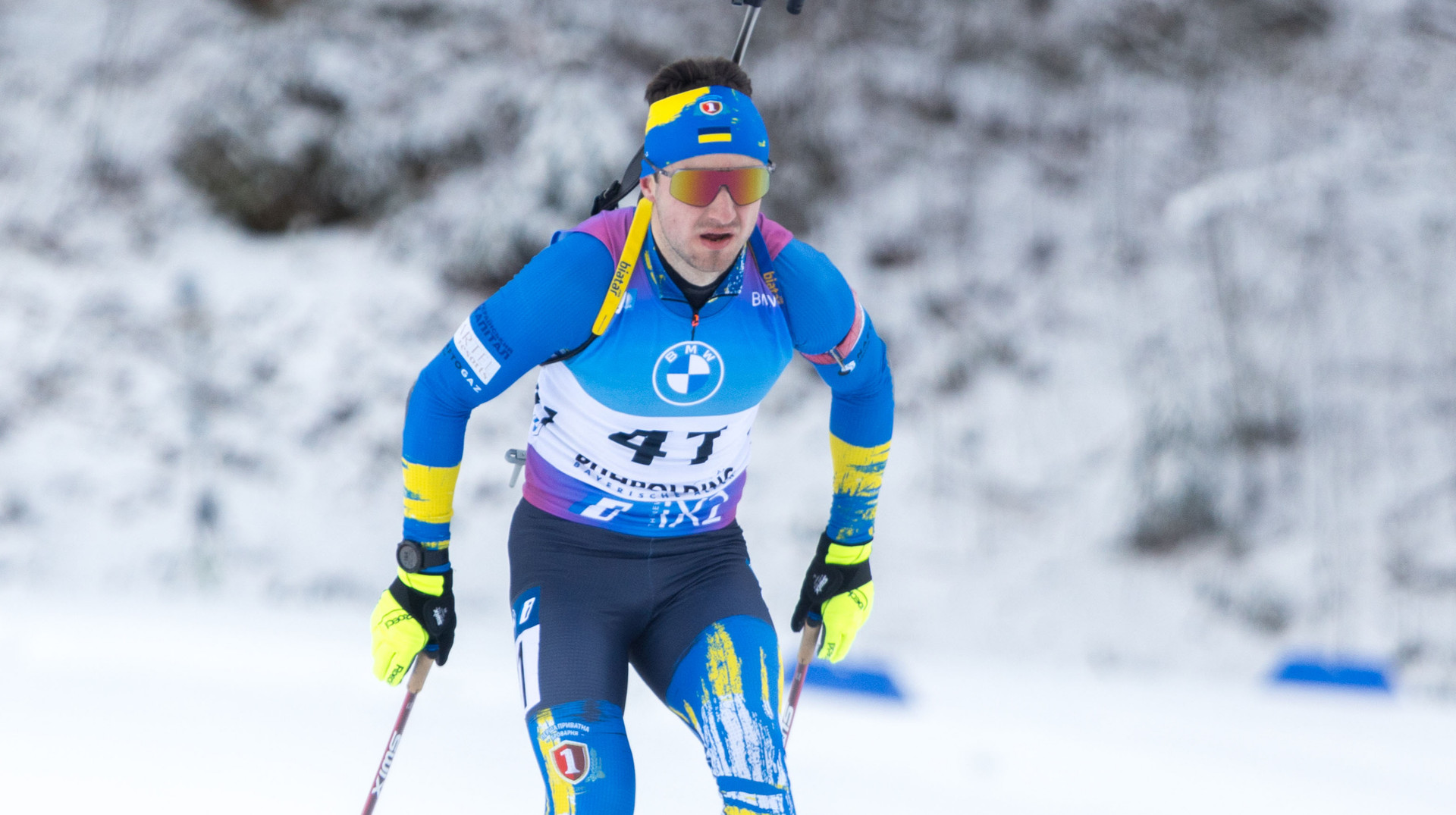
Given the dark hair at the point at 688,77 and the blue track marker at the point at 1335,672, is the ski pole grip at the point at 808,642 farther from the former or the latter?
the blue track marker at the point at 1335,672

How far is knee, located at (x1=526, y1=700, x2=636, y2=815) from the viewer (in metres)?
2.10

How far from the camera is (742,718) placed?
2229 millimetres

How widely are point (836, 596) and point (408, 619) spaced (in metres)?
1.08

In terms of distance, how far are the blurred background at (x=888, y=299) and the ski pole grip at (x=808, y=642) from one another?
152cm

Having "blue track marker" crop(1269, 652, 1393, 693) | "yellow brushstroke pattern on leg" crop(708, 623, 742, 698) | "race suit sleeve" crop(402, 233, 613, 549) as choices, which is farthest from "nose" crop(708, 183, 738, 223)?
"blue track marker" crop(1269, 652, 1393, 693)

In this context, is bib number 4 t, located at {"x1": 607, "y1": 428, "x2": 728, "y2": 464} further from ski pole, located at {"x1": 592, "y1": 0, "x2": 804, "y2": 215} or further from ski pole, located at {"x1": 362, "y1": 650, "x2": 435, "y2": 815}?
ski pole, located at {"x1": 362, "y1": 650, "x2": 435, "y2": 815}

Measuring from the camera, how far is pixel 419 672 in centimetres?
268

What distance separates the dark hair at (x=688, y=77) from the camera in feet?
7.86

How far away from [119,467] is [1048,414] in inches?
209

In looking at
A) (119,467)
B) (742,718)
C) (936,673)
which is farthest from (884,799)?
(119,467)

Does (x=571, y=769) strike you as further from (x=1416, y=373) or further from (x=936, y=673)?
(x=1416, y=373)

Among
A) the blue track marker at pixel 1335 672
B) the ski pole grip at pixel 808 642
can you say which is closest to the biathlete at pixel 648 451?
the ski pole grip at pixel 808 642

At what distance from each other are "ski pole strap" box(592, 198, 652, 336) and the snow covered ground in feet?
7.10

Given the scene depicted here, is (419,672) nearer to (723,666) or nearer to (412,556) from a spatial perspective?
(412,556)
